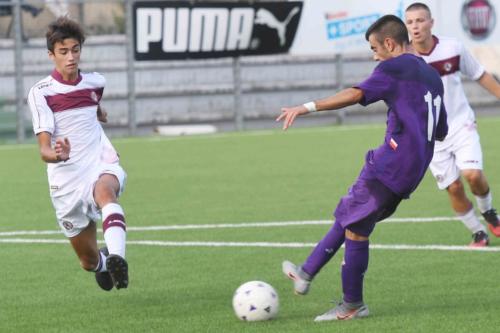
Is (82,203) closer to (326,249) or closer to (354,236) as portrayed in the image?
(326,249)

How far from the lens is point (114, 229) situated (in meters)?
8.38

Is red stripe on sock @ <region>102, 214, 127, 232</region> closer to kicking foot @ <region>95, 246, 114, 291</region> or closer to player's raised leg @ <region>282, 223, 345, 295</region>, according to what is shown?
kicking foot @ <region>95, 246, 114, 291</region>

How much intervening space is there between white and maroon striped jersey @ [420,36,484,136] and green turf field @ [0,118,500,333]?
1.09m

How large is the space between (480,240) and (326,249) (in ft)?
10.5

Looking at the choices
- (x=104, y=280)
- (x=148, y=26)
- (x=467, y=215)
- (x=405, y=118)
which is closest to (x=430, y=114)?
(x=405, y=118)

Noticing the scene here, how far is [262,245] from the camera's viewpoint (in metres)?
11.4

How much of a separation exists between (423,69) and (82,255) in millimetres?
2967

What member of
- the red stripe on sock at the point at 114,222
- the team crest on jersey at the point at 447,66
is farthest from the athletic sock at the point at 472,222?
the red stripe on sock at the point at 114,222

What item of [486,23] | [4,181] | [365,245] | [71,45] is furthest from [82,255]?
[486,23]

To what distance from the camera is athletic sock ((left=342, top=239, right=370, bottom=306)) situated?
789 centimetres

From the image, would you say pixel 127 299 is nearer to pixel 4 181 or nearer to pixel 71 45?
pixel 71 45

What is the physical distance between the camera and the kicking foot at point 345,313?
791 cm

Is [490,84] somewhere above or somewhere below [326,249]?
above

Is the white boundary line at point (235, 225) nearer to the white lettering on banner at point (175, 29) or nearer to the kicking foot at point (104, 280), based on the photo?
the kicking foot at point (104, 280)
